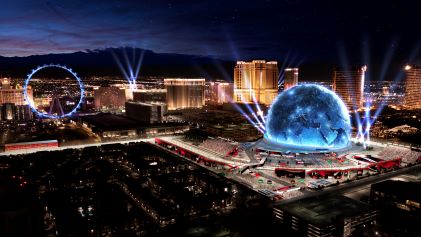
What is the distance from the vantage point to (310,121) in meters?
48.0

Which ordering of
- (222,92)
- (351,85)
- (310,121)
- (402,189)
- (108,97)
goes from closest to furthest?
(402,189) < (310,121) < (351,85) < (108,97) < (222,92)

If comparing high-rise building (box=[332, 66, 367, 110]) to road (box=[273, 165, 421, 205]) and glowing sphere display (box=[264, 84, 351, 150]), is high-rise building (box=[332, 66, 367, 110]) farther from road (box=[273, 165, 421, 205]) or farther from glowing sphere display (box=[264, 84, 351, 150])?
road (box=[273, 165, 421, 205])

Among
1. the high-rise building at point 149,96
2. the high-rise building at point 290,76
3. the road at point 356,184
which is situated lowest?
the road at point 356,184

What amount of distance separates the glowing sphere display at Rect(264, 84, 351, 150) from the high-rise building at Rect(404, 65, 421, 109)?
76.2 metres

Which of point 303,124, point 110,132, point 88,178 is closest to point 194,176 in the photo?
point 88,178

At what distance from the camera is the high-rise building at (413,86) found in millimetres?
110438

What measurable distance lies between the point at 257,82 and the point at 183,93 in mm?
26183

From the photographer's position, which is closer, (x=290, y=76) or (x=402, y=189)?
(x=402, y=189)

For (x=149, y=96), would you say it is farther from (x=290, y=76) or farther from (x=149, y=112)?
(x=290, y=76)

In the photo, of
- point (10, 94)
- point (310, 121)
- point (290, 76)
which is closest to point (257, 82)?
point (290, 76)

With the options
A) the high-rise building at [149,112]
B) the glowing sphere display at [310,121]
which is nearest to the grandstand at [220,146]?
the glowing sphere display at [310,121]

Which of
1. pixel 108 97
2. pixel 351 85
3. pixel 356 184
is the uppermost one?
pixel 351 85

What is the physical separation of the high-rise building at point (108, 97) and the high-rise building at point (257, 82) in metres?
42.9

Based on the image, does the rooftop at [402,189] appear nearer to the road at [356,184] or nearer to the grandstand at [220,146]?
the road at [356,184]
